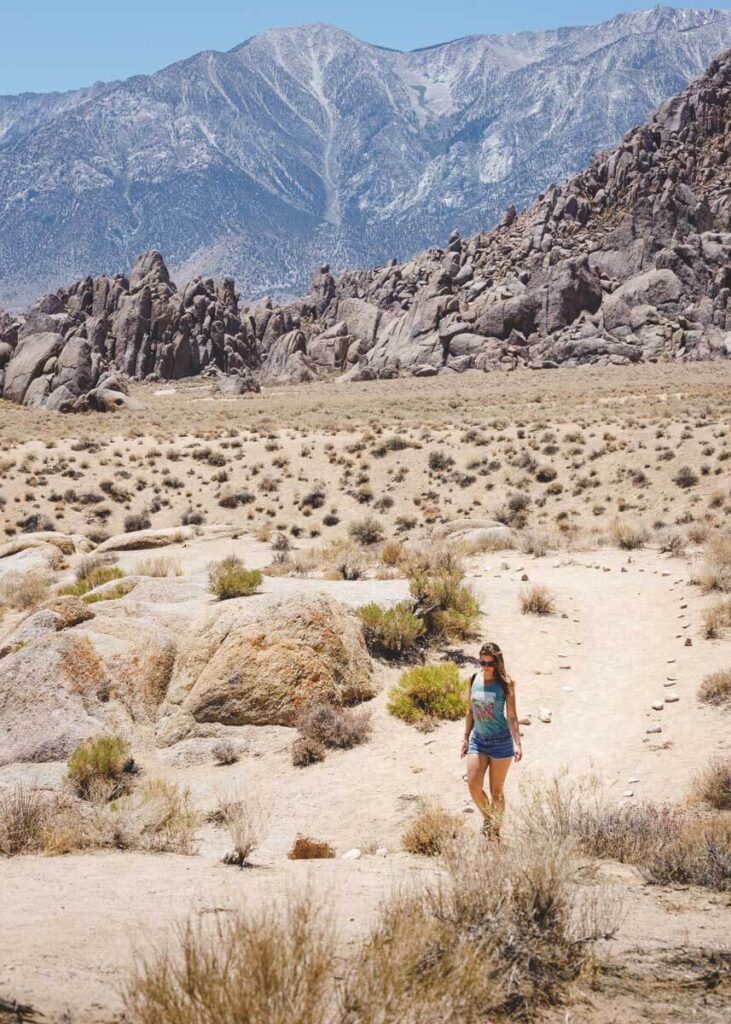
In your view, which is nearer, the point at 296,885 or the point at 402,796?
the point at 296,885

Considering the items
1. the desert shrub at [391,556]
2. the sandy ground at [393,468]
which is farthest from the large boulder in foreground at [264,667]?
the sandy ground at [393,468]

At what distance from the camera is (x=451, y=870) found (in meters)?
4.59

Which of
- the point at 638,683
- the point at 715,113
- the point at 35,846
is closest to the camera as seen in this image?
the point at 35,846

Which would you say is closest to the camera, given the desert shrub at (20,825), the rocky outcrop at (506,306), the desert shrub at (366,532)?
the desert shrub at (20,825)

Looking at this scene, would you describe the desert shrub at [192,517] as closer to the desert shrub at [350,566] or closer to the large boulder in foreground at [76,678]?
the desert shrub at [350,566]

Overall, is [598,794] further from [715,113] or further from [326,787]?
[715,113]

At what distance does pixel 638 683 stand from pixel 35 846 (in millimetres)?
8110

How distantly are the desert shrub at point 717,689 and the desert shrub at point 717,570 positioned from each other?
382 centimetres

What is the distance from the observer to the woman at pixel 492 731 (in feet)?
23.8

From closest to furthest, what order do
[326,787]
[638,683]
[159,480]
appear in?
[326,787], [638,683], [159,480]

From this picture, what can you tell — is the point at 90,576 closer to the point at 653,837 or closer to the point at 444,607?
the point at 444,607

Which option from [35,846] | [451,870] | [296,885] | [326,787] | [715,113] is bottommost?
[326,787]

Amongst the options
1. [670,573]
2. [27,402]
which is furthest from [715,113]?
[670,573]

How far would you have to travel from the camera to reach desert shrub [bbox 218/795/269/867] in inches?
238
